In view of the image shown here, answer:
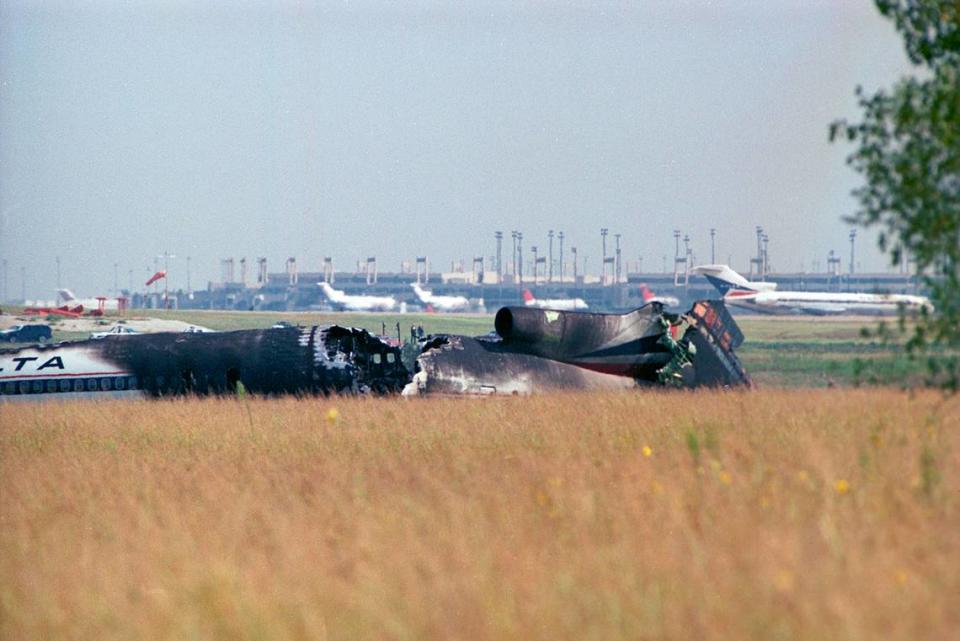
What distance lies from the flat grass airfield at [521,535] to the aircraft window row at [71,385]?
15.9 m

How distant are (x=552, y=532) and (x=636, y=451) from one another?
5620 millimetres

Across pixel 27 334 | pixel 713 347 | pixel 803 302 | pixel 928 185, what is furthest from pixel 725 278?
pixel 928 185

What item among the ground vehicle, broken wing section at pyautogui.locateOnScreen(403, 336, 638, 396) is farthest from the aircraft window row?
the ground vehicle

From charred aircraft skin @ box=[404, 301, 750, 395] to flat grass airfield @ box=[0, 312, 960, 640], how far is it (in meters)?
14.3

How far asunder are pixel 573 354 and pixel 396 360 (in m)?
4.82

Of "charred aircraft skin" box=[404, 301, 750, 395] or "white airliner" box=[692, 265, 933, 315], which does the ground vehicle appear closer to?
"charred aircraft skin" box=[404, 301, 750, 395]

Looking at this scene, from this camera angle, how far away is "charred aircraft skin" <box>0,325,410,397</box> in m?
35.4

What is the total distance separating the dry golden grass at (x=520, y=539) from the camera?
8359 mm

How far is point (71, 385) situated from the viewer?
37000 millimetres

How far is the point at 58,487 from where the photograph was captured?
17.0m

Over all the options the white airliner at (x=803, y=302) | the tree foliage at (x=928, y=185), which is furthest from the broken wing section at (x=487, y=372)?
the white airliner at (x=803, y=302)

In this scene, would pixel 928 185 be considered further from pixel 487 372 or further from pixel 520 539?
pixel 487 372

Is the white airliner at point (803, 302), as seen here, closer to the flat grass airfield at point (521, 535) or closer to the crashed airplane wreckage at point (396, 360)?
the crashed airplane wreckage at point (396, 360)

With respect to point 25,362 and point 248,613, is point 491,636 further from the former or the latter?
point 25,362
